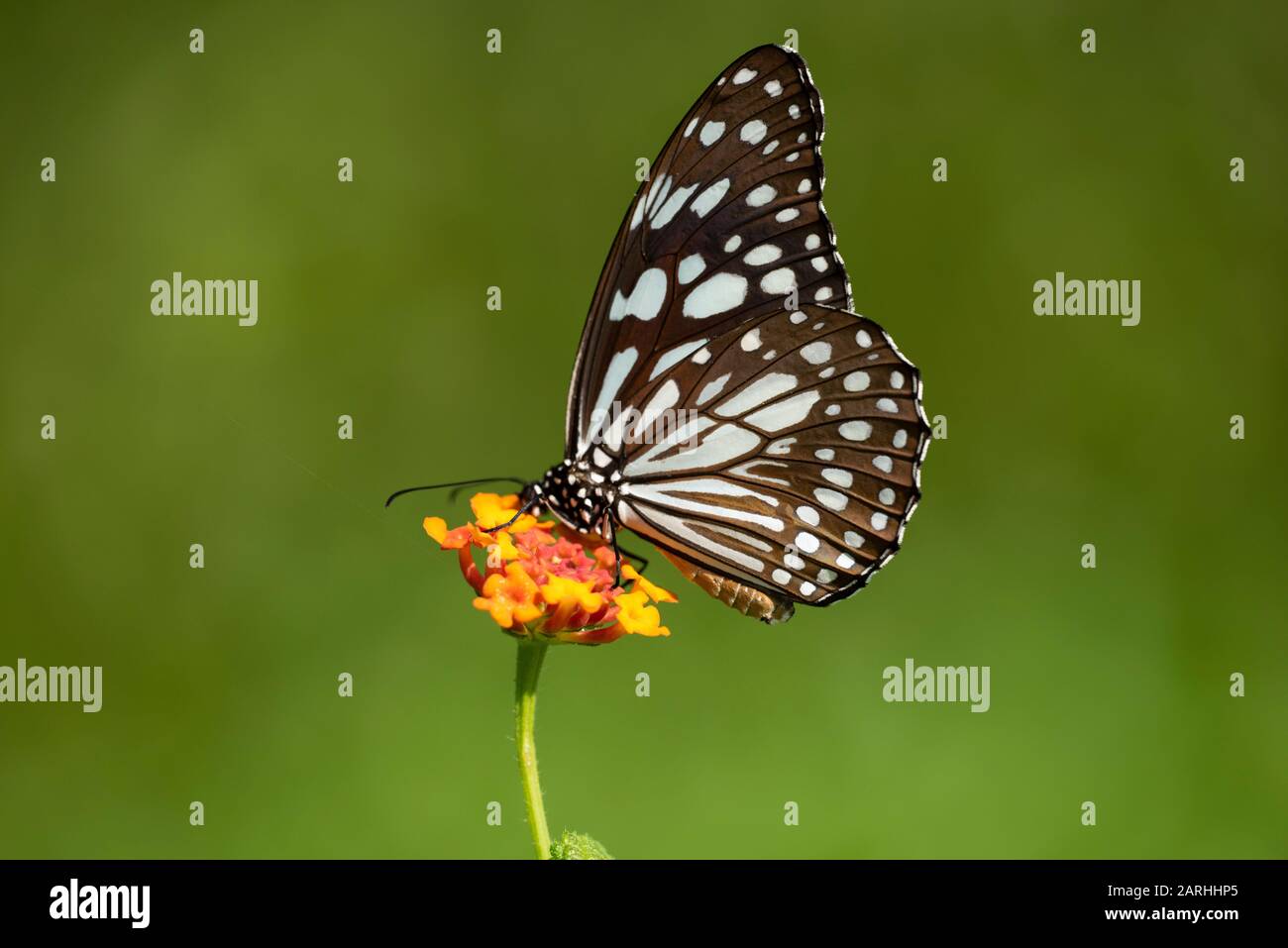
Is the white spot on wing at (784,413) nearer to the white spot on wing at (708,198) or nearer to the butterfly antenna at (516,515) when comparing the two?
the white spot on wing at (708,198)

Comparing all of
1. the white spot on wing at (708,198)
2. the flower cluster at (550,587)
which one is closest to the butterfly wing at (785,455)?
the white spot on wing at (708,198)

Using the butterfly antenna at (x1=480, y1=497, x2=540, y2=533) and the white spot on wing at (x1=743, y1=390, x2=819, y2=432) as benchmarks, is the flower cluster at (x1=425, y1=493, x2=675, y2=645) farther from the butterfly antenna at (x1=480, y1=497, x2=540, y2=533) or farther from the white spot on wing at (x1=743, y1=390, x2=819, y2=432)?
the white spot on wing at (x1=743, y1=390, x2=819, y2=432)

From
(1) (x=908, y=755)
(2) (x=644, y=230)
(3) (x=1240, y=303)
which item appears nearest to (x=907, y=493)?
(2) (x=644, y=230)

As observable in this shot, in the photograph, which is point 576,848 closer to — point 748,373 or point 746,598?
point 746,598

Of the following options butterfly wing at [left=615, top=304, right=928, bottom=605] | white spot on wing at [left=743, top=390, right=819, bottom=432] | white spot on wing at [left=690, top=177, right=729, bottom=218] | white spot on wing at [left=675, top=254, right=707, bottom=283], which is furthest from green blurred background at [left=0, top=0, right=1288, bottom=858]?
white spot on wing at [left=690, top=177, right=729, bottom=218]

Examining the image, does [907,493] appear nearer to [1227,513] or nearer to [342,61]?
[1227,513]
